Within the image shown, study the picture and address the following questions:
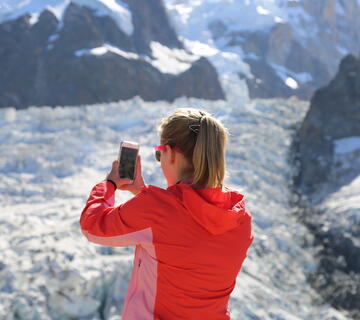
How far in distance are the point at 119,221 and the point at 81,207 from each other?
764 cm

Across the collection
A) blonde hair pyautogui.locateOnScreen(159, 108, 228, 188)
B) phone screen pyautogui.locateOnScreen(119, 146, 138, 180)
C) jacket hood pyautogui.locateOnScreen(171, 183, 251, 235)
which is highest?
blonde hair pyautogui.locateOnScreen(159, 108, 228, 188)

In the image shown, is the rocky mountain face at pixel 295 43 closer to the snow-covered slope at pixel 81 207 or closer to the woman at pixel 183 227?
the snow-covered slope at pixel 81 207

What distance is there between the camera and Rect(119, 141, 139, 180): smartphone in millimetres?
1939

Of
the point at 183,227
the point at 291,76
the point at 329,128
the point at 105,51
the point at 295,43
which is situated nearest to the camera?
the point at 183,227

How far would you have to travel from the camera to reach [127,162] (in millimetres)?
1955

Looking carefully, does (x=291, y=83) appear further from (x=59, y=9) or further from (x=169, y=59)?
(x=59, y=9)

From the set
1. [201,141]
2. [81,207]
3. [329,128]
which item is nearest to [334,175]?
[329,128]

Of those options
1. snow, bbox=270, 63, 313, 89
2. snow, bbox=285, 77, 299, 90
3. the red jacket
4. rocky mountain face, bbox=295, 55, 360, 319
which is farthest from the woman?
snow, bbox=270, 63, 313, 89

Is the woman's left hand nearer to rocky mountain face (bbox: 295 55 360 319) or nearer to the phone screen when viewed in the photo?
the phone screen

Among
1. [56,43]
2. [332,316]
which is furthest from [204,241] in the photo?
[56,43]

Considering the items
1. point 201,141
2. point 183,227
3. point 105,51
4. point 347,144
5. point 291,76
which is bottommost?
point 291,76

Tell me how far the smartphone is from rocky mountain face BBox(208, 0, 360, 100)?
77.0 metres

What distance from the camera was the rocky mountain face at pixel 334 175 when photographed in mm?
7785

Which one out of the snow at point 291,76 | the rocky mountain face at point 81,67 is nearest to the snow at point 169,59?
the rocky mountain face at point 81,67
